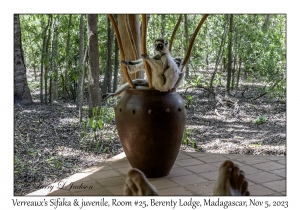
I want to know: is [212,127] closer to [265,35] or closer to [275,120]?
[275,120]

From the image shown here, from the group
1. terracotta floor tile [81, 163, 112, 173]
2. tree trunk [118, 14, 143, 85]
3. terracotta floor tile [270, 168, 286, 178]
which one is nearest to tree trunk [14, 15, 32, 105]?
tree trunk [118, 14, 143, 85]

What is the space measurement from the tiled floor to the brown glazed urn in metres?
0.20

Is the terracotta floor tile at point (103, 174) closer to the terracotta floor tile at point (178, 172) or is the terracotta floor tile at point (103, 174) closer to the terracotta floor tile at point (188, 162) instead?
the terracotta floor tile at point (178, 172)

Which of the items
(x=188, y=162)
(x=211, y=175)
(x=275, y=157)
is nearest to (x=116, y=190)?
(x=211, y=175)

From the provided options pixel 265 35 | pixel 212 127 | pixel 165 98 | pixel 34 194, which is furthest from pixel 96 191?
pixel 265 35

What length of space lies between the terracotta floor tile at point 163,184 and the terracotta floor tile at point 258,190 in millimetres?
629

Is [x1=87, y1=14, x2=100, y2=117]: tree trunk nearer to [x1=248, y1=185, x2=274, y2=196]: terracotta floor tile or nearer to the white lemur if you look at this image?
the white lemur

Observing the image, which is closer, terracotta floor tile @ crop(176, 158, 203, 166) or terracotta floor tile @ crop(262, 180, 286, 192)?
terracotta floor tile @ crop(262, 180, 286, 192)

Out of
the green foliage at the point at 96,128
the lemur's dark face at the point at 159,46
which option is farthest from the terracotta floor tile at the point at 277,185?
the green foliage at the point at 96,128

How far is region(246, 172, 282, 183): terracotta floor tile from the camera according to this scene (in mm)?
3404

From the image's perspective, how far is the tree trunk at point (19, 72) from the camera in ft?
18.2

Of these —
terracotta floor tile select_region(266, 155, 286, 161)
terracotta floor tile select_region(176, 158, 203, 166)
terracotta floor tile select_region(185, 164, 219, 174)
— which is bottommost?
terracotta floor tile select_region(185, 164, 219, 174)

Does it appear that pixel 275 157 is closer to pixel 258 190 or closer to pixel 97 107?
pixel 258 190
